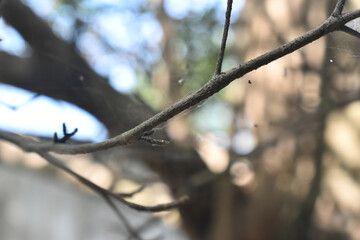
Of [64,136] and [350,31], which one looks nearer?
[350,31]

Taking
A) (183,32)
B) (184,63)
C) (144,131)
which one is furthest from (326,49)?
(183,32)

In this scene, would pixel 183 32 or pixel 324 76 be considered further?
pixel 183 32

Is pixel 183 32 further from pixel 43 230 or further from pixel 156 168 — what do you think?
pixel 43 230

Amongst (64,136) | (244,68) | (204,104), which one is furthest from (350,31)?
(64,136)

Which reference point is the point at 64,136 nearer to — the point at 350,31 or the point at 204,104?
the point at 204,104

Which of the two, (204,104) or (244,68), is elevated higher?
(204,104)

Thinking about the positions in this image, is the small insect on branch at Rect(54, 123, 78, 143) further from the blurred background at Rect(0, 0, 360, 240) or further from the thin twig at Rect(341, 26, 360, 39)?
the thin twig at Rect(341, 26, 360, 39)

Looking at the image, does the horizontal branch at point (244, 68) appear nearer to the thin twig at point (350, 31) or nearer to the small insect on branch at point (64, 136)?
the thin twig at point (350, 31)

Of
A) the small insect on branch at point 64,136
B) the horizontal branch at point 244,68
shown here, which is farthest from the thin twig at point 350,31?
the small insect on branch at point 64,136

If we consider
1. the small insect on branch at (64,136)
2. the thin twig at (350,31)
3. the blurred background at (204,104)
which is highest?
the blurred background at (204,104)
